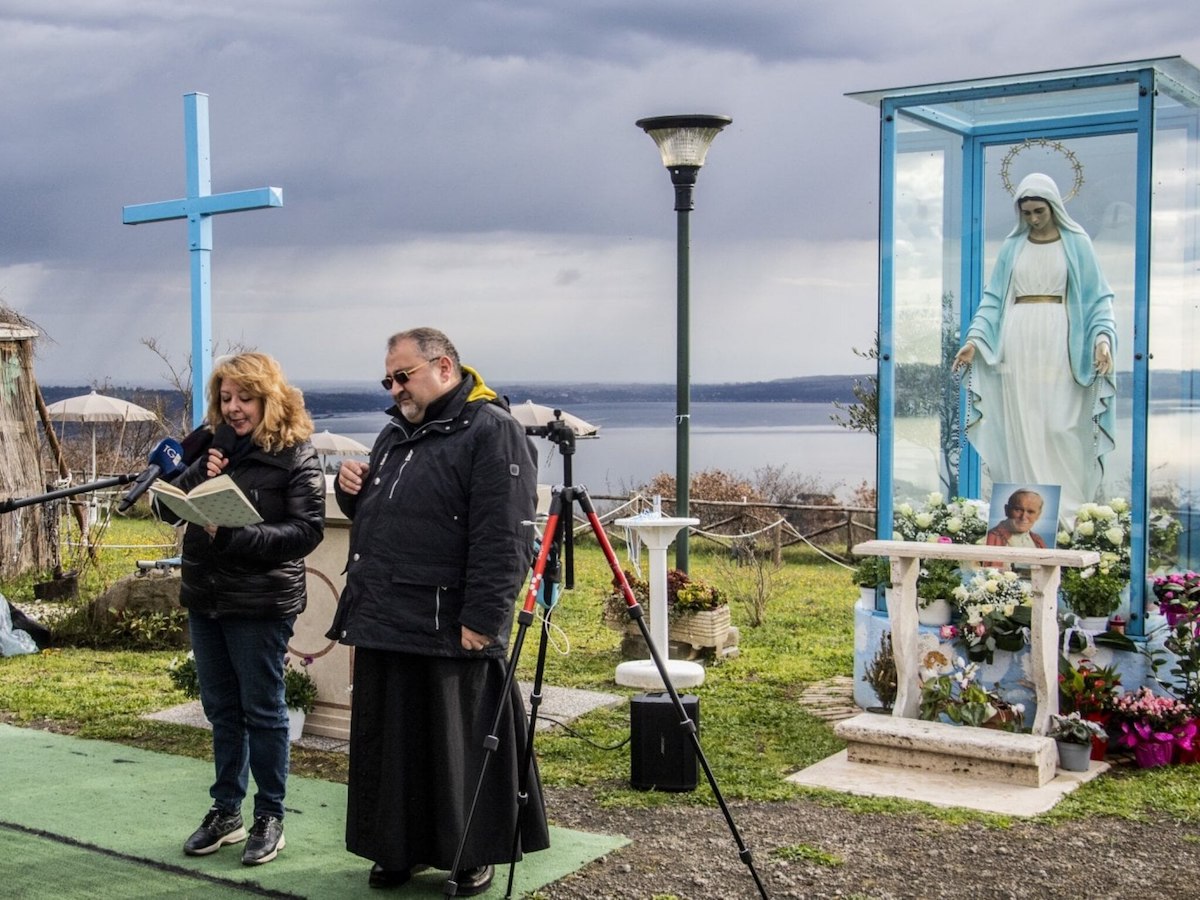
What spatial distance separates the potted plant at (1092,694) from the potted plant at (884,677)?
93 centimetres

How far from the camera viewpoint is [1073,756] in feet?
23.0

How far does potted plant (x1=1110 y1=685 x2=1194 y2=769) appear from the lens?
7.04 metres

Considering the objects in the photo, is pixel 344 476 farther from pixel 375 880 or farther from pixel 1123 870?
pixel 1123 870

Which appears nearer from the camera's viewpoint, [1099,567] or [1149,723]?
[1149,723]

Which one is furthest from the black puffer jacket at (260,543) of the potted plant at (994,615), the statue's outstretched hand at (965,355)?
the statue's outstretched hand at (965,355)

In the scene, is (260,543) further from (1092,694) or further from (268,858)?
(1092,694)

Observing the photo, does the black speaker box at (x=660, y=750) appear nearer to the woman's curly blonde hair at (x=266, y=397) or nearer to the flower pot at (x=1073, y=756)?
the flower pot at (x=1073, y=756)

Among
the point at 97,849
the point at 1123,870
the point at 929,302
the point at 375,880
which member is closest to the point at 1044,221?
the point at 929,302

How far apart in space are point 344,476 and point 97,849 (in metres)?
1.90

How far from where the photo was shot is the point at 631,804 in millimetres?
6352

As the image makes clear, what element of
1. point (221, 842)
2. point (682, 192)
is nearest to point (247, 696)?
Result: point (221, 842)

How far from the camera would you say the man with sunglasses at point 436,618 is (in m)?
4.87

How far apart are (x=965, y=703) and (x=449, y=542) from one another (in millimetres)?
3515

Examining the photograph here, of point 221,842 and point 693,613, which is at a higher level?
point 693,613
